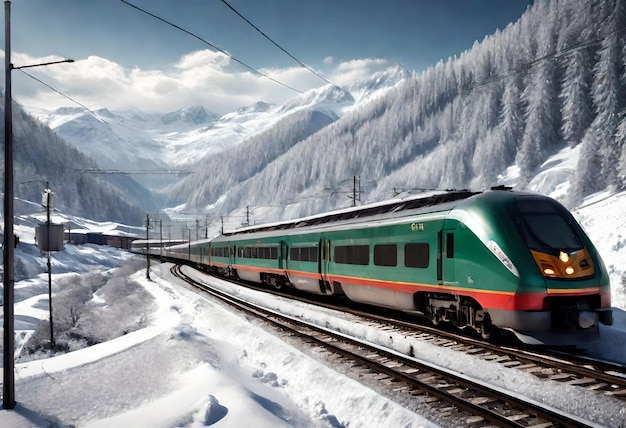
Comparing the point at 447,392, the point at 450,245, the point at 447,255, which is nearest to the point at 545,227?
the point at 450,245

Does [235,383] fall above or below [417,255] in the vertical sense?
below

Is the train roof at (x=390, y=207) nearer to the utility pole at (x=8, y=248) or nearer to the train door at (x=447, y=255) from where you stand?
the train door at (x=447, y=255)

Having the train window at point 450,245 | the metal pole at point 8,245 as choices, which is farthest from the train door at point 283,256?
the metal pole at point 8,245

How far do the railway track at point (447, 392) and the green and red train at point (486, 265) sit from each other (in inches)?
93.7

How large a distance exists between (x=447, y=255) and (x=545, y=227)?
2.31 metres

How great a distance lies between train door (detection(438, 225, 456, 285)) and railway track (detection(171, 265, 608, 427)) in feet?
8.04

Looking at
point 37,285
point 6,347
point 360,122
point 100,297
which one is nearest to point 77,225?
point 360,122

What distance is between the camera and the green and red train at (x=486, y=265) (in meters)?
10.3

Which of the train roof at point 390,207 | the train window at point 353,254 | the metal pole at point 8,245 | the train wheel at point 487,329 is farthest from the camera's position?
the train window at point 353,254

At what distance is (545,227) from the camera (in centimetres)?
1109

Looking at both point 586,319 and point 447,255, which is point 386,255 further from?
point 586,319

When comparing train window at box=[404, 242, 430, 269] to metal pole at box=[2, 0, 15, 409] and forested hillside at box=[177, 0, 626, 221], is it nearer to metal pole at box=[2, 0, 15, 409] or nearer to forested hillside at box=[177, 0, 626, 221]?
forested hillside at box=[177, 0, 626, 221]

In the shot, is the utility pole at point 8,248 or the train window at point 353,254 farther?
the train window at point 353,254

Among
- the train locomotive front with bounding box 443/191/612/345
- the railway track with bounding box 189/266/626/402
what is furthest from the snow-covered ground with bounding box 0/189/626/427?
the train locomotive front with bounding box 443/191/612/345
